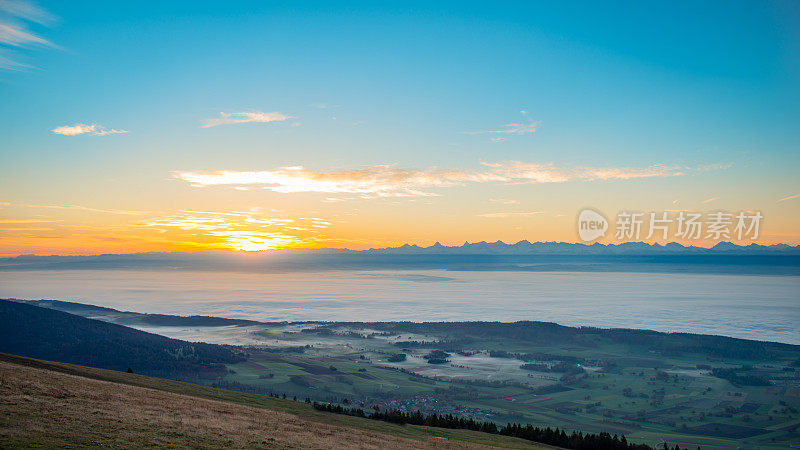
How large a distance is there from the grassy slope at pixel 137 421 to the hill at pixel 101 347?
323 ft

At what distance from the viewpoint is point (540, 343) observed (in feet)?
633

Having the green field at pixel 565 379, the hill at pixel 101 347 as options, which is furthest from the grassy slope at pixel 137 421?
the hill at pixel 101 347

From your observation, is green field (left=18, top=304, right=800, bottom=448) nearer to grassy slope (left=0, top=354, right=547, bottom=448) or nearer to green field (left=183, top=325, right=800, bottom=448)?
green field (left=183, top=325, right=800, bottom=448)

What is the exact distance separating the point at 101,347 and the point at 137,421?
5535 inches

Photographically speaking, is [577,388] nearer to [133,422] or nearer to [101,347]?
[133,422]

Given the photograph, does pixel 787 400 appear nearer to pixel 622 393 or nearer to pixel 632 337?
pixel 622 393

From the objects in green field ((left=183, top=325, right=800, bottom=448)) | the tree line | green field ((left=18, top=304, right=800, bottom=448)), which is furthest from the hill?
the tree line

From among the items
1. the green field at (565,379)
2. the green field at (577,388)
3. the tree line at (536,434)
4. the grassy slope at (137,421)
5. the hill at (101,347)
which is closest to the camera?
the grassy slope at (137,421)

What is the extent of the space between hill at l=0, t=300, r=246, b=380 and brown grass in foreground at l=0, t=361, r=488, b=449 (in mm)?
99925

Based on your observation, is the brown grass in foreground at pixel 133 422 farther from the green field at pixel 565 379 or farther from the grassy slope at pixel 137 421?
the green field at pixel 565 379

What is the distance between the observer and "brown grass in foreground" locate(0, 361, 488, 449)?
17.2m

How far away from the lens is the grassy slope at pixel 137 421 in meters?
17.4

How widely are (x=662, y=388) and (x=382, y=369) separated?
83.6 meters

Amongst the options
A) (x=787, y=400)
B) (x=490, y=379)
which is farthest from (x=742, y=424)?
(x=490, y=379)
